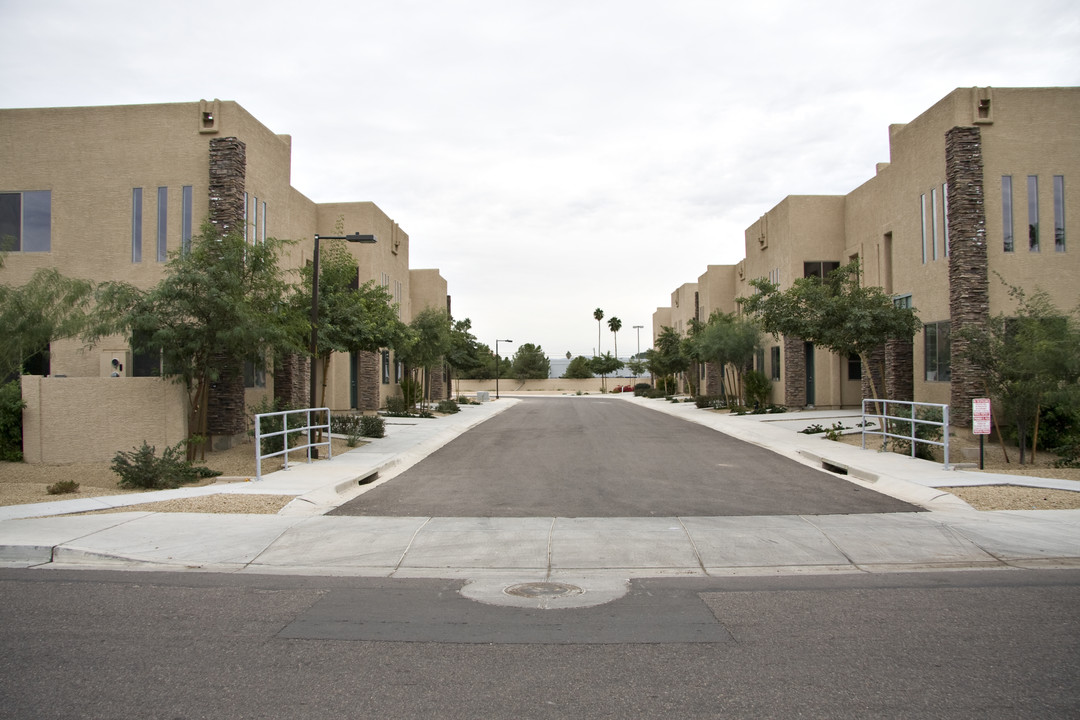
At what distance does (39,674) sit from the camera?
518cm

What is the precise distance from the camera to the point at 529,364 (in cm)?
10106

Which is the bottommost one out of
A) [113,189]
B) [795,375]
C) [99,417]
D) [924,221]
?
[99,417]

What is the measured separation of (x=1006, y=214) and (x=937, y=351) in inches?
168

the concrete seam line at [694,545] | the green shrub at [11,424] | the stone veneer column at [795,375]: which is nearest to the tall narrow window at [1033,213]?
the stone veneer column at [795,375]

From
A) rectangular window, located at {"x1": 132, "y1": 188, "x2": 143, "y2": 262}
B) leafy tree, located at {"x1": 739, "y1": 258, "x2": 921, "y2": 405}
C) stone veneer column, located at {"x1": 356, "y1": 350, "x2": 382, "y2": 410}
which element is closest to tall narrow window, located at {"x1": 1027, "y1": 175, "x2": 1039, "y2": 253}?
leafy tree, located at {"x1": 739, "y1": 258, "x2": 921, "y2": 405}

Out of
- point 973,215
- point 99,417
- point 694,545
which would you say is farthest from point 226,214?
point 973,215

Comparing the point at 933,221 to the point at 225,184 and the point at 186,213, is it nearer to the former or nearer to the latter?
the point at 225,184

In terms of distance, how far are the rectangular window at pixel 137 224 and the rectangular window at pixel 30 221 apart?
7.40 ft

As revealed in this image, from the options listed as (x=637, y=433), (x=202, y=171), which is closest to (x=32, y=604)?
(x=202, y=171)

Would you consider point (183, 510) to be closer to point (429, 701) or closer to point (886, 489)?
point (429, 701)

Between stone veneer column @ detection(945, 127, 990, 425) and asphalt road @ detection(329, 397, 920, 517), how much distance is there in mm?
5786

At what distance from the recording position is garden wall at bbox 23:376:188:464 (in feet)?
54.1

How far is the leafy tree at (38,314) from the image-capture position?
15578mm

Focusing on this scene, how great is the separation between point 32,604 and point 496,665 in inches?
177
